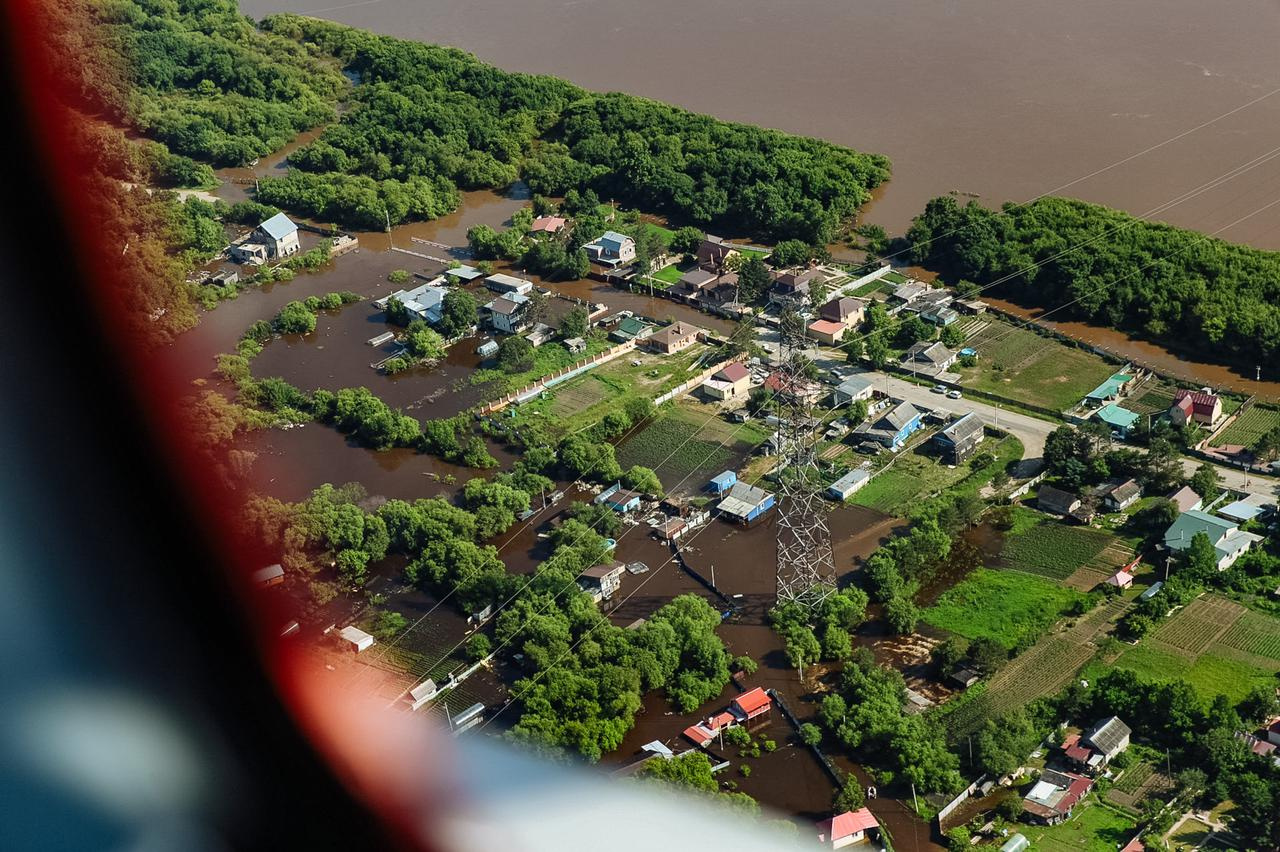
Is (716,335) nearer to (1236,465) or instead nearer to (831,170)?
(831,170)

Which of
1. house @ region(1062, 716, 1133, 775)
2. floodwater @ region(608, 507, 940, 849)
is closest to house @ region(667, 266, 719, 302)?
floodwater @ region(608, 507, 940, 849)

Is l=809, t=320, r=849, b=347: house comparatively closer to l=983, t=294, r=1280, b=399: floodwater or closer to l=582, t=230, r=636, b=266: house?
l=983, t=294, r=1280, b=399: floodwater

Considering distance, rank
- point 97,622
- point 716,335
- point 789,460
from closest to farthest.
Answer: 1. point 97,622
2. point 789,460
3. point 716,335

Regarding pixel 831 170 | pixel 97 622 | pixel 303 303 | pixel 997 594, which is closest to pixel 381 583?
pixel 97 622

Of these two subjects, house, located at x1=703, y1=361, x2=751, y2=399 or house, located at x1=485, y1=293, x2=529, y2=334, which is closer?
house, located at x1=703, y1=361, x2=751, y2=399

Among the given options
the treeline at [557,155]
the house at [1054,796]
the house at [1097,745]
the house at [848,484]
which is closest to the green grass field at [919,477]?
the house at [848,484]

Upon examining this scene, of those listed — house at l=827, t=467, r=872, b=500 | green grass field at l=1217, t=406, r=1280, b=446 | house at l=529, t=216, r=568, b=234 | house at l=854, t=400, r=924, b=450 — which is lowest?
green grass field at l=1217, t=406, r=1280, b=446

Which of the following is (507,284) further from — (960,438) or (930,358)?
(960,438)
